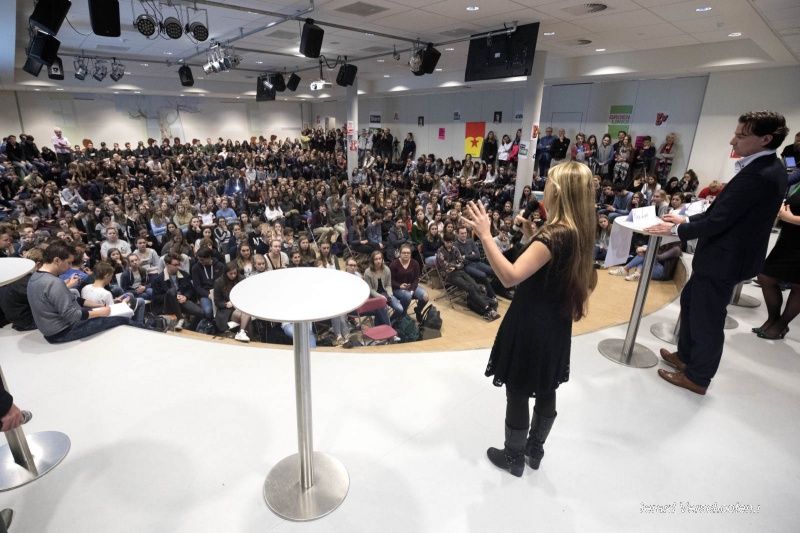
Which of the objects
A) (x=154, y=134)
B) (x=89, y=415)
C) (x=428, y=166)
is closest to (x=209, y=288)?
(x=89, y=415)

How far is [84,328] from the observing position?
3.13m

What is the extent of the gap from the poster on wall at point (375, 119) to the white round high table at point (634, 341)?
1626 cm

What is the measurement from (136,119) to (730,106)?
20.4 meters

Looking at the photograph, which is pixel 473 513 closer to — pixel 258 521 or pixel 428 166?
pixel 258 521

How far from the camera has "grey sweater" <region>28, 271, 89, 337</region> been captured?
279 centimetres

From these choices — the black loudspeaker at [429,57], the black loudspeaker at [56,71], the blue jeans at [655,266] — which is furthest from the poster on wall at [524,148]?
the black loudspeaker at [56,71]

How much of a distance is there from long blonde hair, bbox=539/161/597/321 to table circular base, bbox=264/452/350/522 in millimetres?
1296

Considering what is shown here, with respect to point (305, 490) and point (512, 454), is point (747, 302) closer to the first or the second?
point (512, 454)

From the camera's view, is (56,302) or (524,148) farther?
(524,148)

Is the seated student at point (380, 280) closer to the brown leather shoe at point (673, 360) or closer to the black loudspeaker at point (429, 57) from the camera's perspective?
the brown leather shoe at point (673, 360)

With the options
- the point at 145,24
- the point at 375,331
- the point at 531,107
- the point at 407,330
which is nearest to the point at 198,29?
the point at 145,24

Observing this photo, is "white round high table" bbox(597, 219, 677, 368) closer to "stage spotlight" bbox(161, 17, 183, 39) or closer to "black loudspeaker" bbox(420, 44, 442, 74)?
"stage spotlight" bbox(161, 17, 183, 39)

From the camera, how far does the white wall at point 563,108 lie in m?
9.33

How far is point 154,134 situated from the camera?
18.0m
